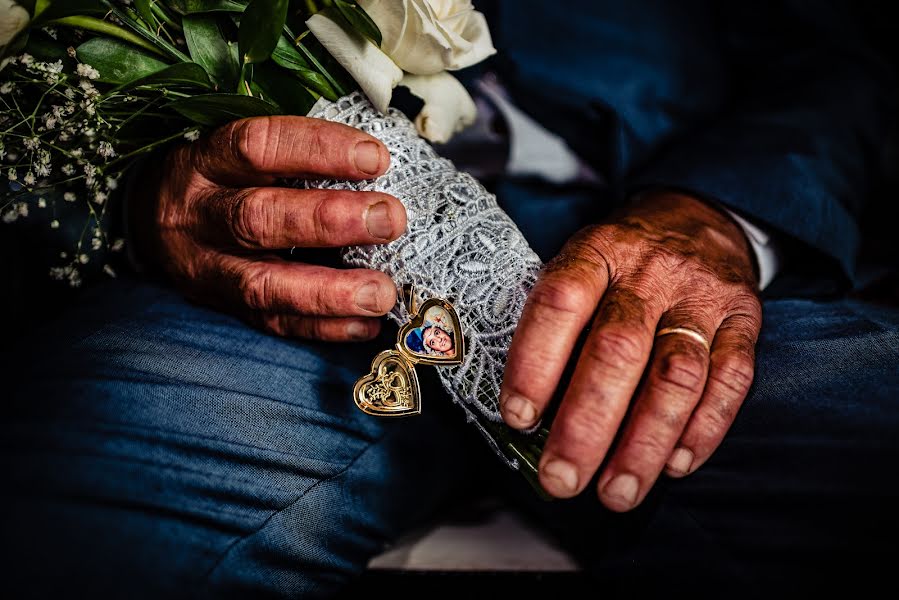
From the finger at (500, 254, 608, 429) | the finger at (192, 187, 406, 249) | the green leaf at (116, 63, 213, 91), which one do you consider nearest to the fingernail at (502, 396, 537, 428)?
the finger at (500, 254, 608, 429)

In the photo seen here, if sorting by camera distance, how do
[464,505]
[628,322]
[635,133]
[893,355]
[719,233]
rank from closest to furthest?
[628,322]
[893,355]
[719,233]
[464,505]
[635,133]

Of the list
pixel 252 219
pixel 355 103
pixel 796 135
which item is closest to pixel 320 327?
pixel 252 219

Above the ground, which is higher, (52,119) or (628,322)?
(52,119)

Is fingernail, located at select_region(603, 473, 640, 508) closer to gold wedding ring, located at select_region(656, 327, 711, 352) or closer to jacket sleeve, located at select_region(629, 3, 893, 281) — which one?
gold wedding ring, located at select_region(656, 327, 711, 352)

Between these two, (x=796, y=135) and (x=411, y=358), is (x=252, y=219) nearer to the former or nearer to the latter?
(x=411, y=358)

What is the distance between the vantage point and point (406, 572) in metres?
0.83

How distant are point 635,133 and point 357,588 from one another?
35.1 inches

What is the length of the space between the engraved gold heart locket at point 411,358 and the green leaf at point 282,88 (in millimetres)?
280

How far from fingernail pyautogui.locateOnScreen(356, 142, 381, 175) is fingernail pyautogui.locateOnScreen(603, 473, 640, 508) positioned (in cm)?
38

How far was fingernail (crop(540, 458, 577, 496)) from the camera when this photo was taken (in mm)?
472

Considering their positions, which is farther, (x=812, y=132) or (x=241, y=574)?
(x=812, y=132)

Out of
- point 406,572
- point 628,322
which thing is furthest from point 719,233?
point 406,572

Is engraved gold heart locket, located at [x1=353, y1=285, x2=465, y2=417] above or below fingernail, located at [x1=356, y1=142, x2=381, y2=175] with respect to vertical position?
below

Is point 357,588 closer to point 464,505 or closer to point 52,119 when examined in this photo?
point 464,505
